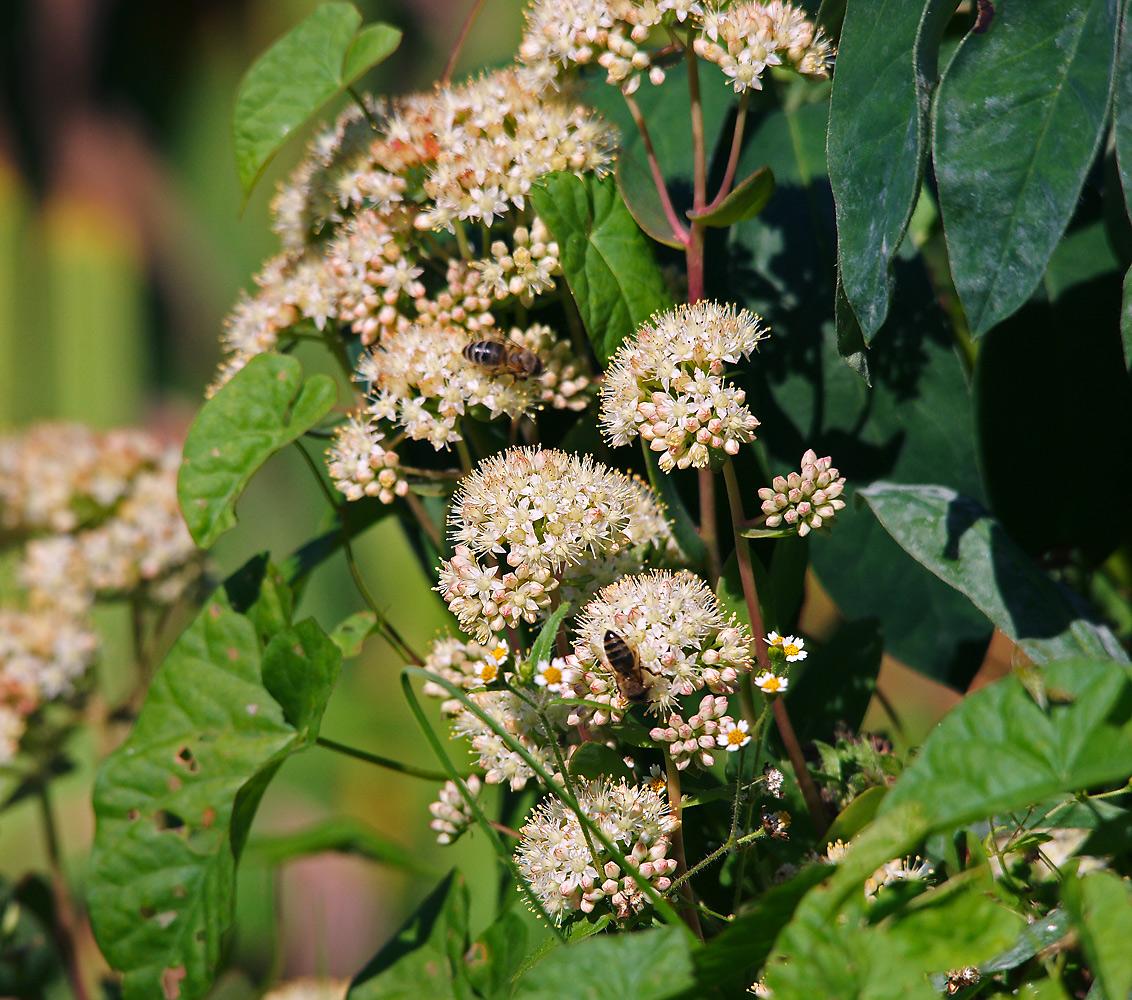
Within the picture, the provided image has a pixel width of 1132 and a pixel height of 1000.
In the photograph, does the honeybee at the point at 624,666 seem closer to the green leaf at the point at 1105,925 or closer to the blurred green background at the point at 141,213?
the green leaf at the point at 1105,925

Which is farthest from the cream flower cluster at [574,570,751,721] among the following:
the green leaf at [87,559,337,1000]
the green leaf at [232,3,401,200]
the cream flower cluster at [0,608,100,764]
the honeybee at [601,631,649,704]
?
the cream flower cluster at [0,608,100,764]

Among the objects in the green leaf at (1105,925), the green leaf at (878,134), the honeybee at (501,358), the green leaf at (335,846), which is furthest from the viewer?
the green leaf at (335,846)

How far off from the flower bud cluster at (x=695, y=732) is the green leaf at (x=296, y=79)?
18.3 inches

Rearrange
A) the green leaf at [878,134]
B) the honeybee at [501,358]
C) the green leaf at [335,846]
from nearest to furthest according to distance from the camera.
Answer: the green leaf at [878,134], the honeybee at [501,358], the green leaf at [335,846]

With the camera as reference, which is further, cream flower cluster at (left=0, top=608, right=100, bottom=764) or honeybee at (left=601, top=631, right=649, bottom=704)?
cream flower cluster at (left=0, top=608, right=100, bottom=764)

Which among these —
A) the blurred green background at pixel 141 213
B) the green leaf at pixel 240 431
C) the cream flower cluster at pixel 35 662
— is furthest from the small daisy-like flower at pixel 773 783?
the blurred green background at pixel 141 213

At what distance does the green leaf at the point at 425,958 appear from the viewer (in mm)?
677

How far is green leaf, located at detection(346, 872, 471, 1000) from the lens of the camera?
68 cm

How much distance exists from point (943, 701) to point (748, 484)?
44.3 inches

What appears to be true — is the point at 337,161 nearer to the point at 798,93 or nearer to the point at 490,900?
the point at 798,93

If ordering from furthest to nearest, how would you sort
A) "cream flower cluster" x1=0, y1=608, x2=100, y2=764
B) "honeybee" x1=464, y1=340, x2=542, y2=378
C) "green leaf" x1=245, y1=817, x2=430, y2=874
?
"cream flower cluster" x1=0, y1=608, x2=100, y2=764 → "green leaf" x1=245, y1=817, x2=430, y2=874 → "honeybee" x1=464, y1=340, x2=542, y2=378

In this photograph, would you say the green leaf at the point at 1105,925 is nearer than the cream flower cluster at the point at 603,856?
Yes

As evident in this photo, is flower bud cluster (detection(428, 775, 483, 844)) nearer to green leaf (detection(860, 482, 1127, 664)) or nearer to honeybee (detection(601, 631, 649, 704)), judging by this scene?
honeybee (detection(601, 631, 649, 704))

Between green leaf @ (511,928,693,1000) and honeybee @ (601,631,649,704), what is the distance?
0.12 meters
